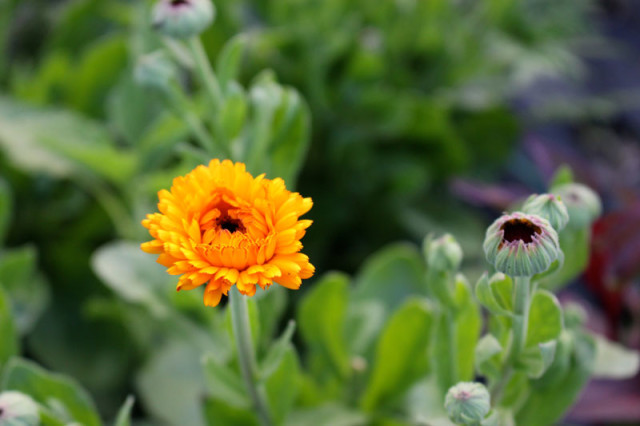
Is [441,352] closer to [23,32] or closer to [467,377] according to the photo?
[467,377]

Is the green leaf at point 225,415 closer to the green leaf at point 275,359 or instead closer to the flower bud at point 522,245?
the green leaf at point 275,359

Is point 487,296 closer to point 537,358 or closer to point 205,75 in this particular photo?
point 537,358

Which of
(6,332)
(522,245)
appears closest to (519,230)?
(522,245)

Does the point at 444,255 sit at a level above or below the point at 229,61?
below

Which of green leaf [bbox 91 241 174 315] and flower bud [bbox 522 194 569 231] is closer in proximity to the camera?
flower bud [bbox 522 194 569 231]

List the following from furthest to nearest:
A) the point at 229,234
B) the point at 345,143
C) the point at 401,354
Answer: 1. the point at 345,143
2. the point at 401,354
3. the point at 229,234

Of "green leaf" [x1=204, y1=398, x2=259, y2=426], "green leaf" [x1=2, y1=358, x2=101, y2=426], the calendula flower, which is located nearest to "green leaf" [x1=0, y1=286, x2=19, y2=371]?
"green leaf" [x1=2, y1=358, x2=101, y2=426]

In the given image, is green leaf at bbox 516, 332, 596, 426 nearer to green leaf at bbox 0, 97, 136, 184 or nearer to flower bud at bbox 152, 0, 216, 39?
flower bud at bbox 152, 0, 216, 39

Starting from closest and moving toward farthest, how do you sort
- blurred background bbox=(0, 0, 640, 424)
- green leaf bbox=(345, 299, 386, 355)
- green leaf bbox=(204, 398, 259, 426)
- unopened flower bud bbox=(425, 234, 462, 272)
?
unopened flower bud bbox=(425, 234, 462, 272), green leaf bbox=(204, 398, 259, 426), green leaf bbox=(345, 299, 386, 355), blurred background bbox=(0, 0, 640, 424)
